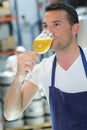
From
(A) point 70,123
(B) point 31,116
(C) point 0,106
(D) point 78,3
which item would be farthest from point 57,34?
(D) point 78,3

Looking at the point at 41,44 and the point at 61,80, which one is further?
the point at 61,80

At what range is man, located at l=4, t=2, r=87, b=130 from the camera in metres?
1.96

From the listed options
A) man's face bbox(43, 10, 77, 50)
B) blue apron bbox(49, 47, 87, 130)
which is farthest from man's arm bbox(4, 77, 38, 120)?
man's face bbox(43, 10, 77, 50)

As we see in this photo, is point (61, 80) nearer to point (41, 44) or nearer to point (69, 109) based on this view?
point (69, 109)

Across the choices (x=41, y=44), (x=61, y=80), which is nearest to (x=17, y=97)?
(x=61, y=80)

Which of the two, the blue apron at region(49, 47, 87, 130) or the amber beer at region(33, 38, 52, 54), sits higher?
the amber beer at region(33, 38, 52, 54)

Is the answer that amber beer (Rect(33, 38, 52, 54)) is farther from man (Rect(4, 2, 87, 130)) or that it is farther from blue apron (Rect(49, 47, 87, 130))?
blue apron (Rect(49, 47, 87, 130))

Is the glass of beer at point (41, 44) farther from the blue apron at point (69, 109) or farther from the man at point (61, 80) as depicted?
the blue apron at point (69, 109)

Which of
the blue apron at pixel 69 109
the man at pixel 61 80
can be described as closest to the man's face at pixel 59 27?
the man at pixel 61 80

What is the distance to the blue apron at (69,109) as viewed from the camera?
194 cm

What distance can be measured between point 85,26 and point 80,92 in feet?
2.53

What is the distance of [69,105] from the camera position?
1.98 metres

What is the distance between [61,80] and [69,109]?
0.18m

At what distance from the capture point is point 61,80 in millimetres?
2051
